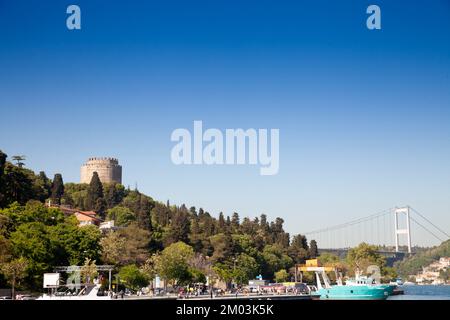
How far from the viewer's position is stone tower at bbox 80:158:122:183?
5944 centimetres

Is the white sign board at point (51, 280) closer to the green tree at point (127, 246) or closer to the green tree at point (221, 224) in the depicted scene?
the green tree at point (127, 246)

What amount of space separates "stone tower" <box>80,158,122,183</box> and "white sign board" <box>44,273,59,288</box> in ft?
97.6

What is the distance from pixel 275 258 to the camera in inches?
2154

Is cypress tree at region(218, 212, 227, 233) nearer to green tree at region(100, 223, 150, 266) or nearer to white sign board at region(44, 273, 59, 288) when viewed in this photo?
green tree at region(100, 223, 150, 266)

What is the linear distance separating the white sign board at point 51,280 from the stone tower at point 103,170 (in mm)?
29756

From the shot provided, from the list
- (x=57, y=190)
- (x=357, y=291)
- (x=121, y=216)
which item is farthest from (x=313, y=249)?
(x=57, y=190)

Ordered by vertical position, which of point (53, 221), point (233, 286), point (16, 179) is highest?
point (16, 179)

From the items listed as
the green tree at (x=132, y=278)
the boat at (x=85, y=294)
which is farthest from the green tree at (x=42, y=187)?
the boat at (x=85, y=294)

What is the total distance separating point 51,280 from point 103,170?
32.2 metres

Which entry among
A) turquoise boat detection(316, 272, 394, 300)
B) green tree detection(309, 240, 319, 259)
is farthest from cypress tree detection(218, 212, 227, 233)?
turquoise boat detection(316, 272, 394, 300)

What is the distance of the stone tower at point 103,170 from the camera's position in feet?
195
